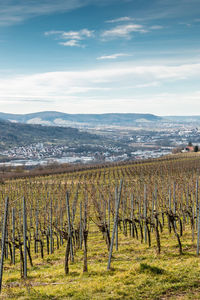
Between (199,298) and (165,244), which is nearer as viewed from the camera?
(199,298)

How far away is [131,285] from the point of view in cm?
872

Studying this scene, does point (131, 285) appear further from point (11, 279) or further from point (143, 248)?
point (143, 248)

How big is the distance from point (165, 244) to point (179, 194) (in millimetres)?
9095

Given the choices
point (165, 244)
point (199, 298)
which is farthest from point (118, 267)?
point (165, 244)

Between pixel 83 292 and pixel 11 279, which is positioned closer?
pixel 83 292

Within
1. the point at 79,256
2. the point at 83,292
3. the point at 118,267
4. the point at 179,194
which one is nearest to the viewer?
the point at 83,292

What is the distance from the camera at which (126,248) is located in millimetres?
15422

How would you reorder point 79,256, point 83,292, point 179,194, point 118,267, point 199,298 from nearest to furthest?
point 199,298 < point 83,292 < point 118,267 < point 79,256 < point 179,194

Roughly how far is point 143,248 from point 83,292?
23.2 feet

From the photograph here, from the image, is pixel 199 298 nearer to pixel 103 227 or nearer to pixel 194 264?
pixel 194 264

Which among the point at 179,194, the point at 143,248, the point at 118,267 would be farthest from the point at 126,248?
the point at 179,194

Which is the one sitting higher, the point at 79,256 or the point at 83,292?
the point at 83,292

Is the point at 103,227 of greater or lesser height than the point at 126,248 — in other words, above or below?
above

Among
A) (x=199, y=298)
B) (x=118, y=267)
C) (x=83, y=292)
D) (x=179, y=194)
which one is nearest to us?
(x=199, y=298)
